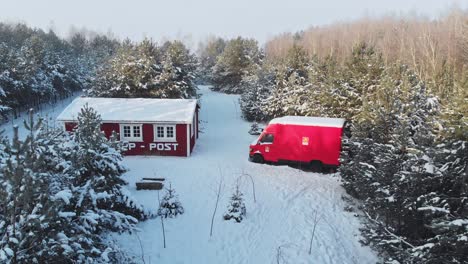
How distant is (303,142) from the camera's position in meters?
19.9

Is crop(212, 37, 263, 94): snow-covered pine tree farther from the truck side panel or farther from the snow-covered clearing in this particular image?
the truck side panel

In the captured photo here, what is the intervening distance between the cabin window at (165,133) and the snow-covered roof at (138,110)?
520mm

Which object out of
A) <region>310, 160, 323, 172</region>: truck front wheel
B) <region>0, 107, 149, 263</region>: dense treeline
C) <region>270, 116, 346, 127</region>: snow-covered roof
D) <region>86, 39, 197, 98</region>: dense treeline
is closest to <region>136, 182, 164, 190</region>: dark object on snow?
<region>0, 107, 149, 263</region>: dense treeline

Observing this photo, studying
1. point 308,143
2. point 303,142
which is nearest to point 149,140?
point 303,142

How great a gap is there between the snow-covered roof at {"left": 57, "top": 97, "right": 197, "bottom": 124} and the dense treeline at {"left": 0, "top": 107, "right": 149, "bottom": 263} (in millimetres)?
10009

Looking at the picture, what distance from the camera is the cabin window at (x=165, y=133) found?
2223 cm

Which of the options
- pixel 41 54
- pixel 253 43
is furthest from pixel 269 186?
pixel 253 43

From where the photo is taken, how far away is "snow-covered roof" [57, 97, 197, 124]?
71.8 ft

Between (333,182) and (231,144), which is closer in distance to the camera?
(333,182)

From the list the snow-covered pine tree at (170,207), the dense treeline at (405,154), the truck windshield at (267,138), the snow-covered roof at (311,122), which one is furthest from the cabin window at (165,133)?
the dense treeline at (405,154)

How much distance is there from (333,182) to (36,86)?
1143 inches

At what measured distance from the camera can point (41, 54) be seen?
40969mm

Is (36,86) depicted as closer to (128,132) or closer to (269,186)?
(128,132)

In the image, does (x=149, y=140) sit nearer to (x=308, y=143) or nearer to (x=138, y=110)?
(x=138, y=110)
